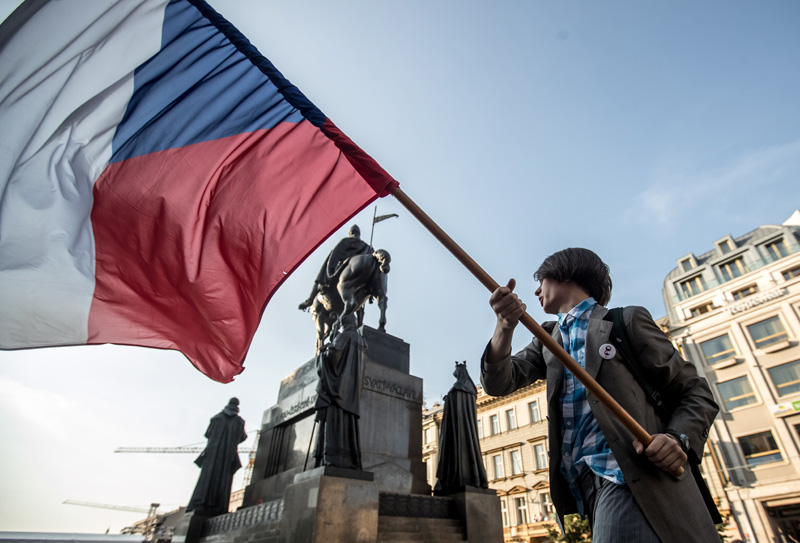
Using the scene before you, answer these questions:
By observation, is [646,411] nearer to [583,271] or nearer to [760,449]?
[583,271]

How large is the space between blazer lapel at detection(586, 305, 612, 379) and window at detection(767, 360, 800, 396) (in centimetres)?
3500

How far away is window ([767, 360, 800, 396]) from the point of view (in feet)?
89.8

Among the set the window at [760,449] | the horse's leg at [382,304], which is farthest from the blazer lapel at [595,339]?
the window at [760,449]

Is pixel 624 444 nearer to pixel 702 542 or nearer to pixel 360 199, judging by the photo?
pixel 702 542

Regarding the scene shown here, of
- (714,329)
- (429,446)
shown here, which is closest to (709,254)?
(714,329)

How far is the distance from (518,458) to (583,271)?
36.3 metres

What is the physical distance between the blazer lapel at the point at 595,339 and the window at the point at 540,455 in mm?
34566

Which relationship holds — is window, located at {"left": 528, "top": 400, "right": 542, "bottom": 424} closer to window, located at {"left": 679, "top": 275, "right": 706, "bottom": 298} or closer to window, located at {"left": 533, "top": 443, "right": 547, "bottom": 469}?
window, located at {"left": 533, "top": 443, "right": 547, "bottom": 469}

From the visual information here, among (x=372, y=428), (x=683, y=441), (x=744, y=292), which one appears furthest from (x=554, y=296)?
(x=744, y=292)

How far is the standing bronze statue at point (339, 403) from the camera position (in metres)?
6.00

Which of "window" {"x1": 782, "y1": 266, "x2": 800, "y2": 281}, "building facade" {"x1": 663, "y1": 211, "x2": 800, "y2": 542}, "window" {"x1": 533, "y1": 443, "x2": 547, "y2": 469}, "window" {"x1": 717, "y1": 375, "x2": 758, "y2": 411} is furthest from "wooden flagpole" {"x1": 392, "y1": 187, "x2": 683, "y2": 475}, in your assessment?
"window" {"x1": 782, "y1": 266, "x2": 800, "y2": 281}

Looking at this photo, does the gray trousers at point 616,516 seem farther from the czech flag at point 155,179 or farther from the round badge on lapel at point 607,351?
the czech flag at point 155,179

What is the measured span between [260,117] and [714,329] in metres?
38.9

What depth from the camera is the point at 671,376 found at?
1.84 metres
